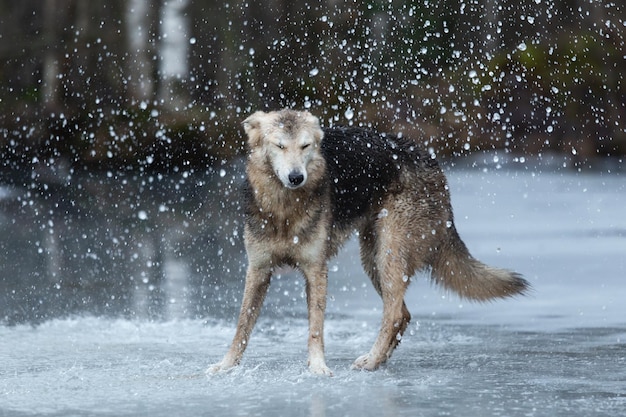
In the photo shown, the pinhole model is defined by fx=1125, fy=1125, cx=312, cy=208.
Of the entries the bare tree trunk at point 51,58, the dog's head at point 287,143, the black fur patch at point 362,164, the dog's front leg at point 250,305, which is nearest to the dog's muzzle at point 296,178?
the dog's head at point 287,143

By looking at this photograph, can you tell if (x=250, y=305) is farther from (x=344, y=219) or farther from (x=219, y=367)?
(x=344, y=219)

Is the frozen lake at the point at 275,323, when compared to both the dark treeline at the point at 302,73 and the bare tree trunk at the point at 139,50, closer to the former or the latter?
the dark treeline at the point at 302,73

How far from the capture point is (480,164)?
20.5 m

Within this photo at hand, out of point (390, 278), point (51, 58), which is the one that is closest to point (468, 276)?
point (390, 278)

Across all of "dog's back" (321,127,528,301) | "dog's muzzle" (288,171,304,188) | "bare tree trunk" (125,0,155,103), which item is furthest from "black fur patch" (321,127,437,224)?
"bare tree trunk" (125,0,155,103)

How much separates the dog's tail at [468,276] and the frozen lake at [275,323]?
0.35 m

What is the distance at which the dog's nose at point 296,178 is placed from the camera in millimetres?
5887

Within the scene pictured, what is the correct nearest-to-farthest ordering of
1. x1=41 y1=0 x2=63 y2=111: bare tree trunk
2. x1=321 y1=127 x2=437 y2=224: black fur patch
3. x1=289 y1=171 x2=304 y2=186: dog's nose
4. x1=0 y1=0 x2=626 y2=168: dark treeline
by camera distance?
x1=289 y1=171 x2=304 y2=186: dog's nose → x1=321 y1=127 x2=437 y2=224: black fur patch → x1=0 y1=0 x2=626 y2=168: dark treeline → x1=41 y1=0 x2=63 y2=111: bare tree trunk

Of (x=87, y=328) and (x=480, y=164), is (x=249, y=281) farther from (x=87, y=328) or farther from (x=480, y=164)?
(x=480, y=164)

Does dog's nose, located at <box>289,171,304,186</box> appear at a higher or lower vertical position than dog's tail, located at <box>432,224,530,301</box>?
higher

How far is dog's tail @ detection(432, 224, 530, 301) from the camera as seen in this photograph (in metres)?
6.89

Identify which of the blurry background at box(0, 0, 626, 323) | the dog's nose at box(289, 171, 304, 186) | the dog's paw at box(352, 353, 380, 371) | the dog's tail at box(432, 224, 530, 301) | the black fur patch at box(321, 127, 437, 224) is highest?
the blurry background at box(0, 0, 626, 323)

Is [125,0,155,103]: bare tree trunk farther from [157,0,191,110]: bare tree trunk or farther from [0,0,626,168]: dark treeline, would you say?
[157,0,191,110]: bare tree trunk

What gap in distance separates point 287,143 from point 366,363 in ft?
4.36
